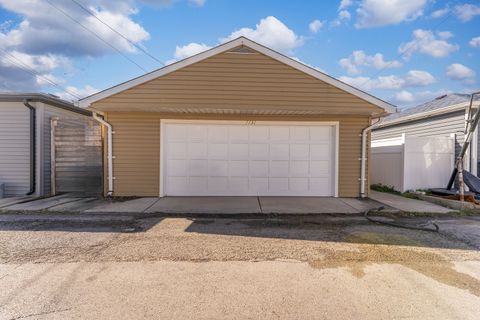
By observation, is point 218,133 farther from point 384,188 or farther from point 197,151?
point 384,188

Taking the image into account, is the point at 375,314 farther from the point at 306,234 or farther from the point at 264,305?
the point at 306,234

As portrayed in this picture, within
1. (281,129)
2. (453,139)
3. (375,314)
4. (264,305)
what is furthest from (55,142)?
(453,139)

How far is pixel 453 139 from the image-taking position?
32.7 ft

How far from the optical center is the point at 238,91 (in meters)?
7.67

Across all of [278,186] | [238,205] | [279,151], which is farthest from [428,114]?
[238,205]

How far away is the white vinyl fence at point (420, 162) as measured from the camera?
955cm

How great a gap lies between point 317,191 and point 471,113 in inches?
234

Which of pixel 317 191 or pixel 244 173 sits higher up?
pixel 244 173

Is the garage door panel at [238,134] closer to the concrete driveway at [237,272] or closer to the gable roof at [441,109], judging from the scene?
the concrete driveway at [237,272]

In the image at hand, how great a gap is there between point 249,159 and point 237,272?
212 inches

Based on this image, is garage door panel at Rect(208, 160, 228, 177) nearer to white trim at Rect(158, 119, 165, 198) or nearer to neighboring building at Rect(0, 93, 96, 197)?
white trim at Rect(158, 119, 165, 198)

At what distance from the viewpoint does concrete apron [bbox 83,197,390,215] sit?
6.59 m

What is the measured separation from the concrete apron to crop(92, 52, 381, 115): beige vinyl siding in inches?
97.8

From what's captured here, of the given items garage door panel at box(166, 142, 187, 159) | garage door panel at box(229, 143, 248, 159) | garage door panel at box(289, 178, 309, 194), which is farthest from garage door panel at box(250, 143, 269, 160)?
garage door panel at box(166, 142, 187, 159)
